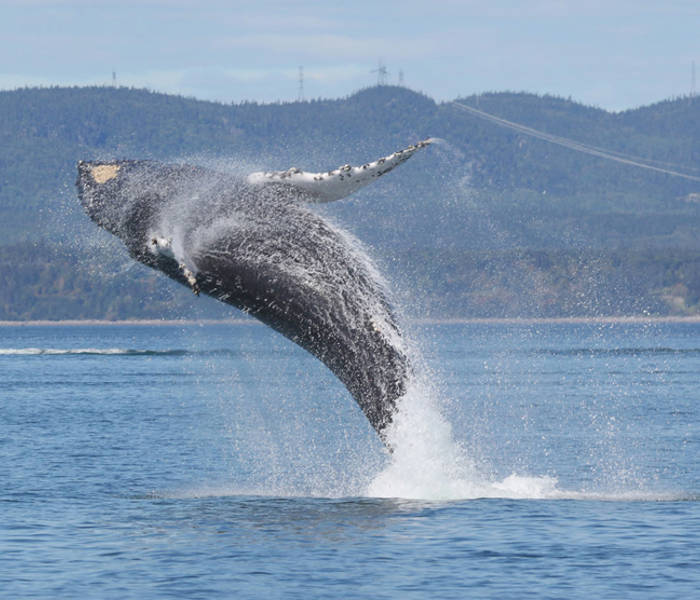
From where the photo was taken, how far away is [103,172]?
17.3 meters

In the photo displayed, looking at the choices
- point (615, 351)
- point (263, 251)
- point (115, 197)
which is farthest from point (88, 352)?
point (263, 251)

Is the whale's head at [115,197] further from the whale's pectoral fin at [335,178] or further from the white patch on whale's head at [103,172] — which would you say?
the whale's pectoral fin at [335,178]

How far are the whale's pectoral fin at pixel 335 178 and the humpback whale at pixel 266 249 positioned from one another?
0.05 metres

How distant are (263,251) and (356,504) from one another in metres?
5.64

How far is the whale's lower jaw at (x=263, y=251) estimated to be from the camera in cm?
1688

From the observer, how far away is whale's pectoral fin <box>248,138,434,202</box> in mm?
14945

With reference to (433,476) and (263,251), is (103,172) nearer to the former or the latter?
(263,251)

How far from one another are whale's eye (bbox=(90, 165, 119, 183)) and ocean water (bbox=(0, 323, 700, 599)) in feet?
16.8

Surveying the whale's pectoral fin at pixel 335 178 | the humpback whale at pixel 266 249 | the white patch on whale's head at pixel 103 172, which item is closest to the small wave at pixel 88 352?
the white patch on whale's head at pixel 103 172

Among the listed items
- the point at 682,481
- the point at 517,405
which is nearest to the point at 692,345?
the point at 517,405

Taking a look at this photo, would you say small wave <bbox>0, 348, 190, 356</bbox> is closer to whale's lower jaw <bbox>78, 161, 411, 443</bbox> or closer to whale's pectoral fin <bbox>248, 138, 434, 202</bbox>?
whale's lower jaw <bbox>78, 161, 411, 443</bbox>

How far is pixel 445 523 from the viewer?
776 inches

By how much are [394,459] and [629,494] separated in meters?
5.99

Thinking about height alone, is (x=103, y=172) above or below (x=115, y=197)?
above
